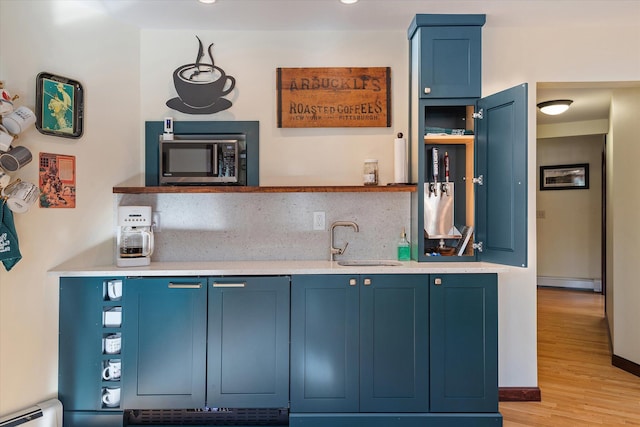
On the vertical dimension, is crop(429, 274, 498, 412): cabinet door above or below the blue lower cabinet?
above

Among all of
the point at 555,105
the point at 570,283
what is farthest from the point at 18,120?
the point at 570,283

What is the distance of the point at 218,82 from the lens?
2.74 meters

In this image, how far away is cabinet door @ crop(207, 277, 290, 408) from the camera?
2250mm

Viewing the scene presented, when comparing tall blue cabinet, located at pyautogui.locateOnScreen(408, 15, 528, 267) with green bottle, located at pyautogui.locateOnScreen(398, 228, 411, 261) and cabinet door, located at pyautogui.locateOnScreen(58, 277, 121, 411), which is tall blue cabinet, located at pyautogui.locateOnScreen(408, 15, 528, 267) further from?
cabinet door, located at pyautogui.locateOnScreen(58, 277, 121, 411)

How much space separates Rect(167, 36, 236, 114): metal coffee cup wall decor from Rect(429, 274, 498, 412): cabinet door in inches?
74.3

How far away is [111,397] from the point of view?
2.25 metres

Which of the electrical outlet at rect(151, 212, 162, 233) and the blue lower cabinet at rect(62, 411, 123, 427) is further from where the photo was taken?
the electrical outlet at rect(151, 212, 162, 233)

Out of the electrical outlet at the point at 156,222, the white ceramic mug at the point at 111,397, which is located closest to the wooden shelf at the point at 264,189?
the electrical outlet at the point at 156,222

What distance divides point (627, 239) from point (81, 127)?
4.24m

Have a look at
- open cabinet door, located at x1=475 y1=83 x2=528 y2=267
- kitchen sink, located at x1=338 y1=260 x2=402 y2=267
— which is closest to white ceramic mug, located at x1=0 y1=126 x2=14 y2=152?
kitchen sink, located at x1=338 y1=260 x2=402 y2=267

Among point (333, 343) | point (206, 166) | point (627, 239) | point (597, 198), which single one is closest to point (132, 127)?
point (206, 166)

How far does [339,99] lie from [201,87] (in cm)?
99

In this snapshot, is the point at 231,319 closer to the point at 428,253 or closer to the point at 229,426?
the point at 229,426

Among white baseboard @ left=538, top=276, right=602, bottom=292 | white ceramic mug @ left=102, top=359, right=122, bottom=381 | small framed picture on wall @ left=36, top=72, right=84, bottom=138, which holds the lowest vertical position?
white baseboard @ left=538, top=276, right=602, bottom=292
